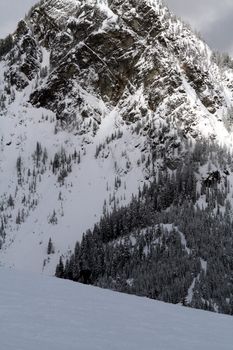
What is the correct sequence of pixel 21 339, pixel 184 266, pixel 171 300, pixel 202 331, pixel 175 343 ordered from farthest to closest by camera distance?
pixel 184 266
pixel 171 300
pixel 202 331
pixel 175 343
pixel 21 339

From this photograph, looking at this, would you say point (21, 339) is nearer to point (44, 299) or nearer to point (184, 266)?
point (44, 299)

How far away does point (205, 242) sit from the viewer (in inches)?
6969

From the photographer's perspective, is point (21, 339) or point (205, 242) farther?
point (205, 242)

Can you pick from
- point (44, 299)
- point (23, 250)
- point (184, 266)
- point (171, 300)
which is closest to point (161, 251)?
point (184, 266)

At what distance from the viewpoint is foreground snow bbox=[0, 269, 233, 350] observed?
430 inches

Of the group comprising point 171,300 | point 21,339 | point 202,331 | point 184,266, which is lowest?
point 21,339

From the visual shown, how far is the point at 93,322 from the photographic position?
12938 mm

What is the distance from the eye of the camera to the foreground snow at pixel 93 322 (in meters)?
10.9

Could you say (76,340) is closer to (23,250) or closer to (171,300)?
(171,300)

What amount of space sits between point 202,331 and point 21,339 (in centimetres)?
545

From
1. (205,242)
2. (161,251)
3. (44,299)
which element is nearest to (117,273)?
(161,251)

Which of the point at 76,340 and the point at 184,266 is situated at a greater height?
the point at 184,266

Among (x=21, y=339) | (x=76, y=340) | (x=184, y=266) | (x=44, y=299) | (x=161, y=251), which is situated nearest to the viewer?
(x=21, y=339)

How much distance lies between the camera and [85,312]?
559 inches
